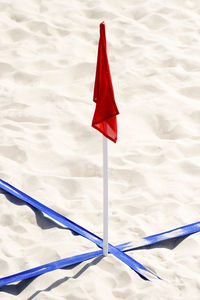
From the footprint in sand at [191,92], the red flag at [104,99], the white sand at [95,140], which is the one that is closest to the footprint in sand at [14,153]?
the white sand at [95,140]

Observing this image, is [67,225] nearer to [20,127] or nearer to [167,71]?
[20,127]

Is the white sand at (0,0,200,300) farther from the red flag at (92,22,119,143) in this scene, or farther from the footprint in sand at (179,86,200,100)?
the red flag at (92,22,119,143)

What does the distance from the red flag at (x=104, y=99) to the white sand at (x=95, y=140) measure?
695 millimetres

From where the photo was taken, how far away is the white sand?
295cm

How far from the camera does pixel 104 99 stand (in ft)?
8.80

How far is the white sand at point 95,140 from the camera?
295 centimetres

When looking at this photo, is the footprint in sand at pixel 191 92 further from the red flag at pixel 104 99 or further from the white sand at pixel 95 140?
the red flag at pixel 104 99

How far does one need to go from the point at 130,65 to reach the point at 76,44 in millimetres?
596

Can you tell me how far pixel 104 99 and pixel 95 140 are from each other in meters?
1.37

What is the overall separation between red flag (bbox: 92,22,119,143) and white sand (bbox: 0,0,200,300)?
0.69 meters

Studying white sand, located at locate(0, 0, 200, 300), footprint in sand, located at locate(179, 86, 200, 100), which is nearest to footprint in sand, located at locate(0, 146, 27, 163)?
white sand, located at locate(0, 0, 200, 300)

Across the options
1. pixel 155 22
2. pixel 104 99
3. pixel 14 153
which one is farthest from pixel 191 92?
pixel 104 99

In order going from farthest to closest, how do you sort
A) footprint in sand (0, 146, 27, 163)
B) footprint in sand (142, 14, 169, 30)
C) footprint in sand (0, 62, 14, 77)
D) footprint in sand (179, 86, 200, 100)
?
footprint in sand (142, 14, 169, 30), footprint in sand (0, 62, 14, 77), footprint in sand (179, 86, 200, 100), footprint in sand (0, 146, 27, 163)

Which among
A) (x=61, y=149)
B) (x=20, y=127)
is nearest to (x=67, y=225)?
(x=61, y=149)
